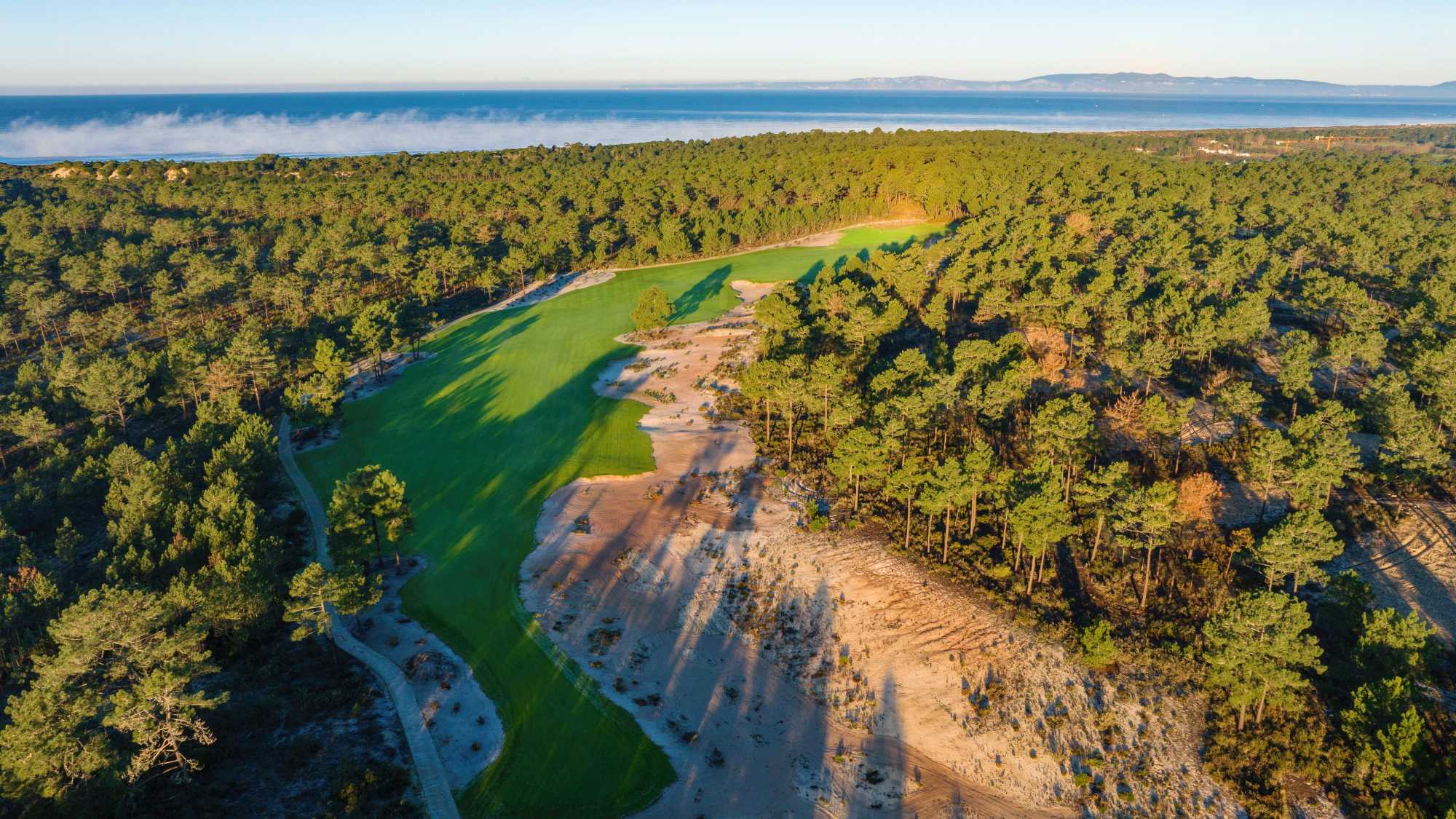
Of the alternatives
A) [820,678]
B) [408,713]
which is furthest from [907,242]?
[408,713]

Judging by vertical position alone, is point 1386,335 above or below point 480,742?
above

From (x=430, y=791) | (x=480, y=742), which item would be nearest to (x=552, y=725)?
(x=480, y=742)

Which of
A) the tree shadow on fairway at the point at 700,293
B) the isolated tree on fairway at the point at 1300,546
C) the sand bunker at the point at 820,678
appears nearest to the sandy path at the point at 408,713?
the sand bunker at the point at 820,678

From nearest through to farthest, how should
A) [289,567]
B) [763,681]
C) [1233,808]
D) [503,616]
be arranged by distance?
[1233,808] → [763,681] → [503,616] → [289,567]

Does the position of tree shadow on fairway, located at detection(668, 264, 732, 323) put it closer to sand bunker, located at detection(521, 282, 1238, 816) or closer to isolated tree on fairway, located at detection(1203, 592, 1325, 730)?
sand bunker, located at detection(521, 282, 1238, 816)

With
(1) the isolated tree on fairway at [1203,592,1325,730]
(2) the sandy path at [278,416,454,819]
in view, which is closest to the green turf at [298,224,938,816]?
(2) the sandy path at [278,416,454,819]

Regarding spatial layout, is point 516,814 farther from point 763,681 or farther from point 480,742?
point 763,681
